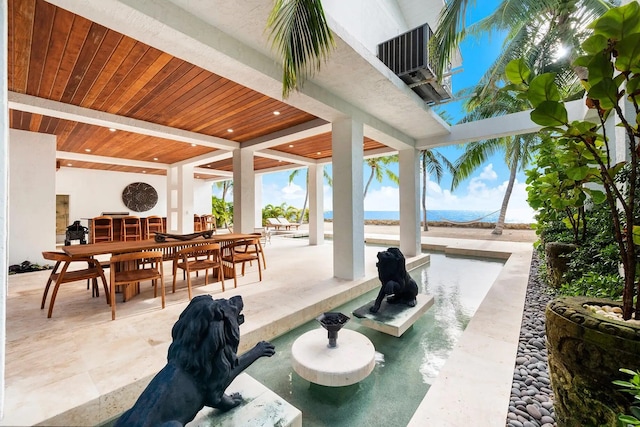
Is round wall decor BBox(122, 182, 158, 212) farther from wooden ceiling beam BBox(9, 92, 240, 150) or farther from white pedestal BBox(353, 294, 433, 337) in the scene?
white pedestal BBox(353, 294, 433, 337)

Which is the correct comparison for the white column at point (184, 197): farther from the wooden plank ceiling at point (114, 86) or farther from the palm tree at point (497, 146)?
the palm tree at point (497, 146)

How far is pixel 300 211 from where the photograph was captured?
17281 mm

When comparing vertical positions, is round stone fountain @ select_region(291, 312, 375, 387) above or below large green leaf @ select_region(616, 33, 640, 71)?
below

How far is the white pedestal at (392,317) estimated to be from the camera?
235 centimetres

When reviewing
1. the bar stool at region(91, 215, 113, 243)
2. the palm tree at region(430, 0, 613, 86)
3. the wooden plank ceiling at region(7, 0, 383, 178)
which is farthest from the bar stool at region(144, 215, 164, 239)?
the palm tree at region(430, 0, 613, 86)

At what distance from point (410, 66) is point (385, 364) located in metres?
3.90

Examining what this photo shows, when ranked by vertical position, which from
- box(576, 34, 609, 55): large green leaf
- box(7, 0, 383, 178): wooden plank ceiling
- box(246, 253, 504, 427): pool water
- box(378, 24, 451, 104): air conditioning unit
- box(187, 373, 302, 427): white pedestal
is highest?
box(378, 24, 451, 104): air conditioning unit

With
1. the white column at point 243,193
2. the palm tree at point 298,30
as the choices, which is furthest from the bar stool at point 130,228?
the palm tree at point 298,30

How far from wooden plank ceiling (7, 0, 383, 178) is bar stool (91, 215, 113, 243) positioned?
75.9 inches

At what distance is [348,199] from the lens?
3984mm

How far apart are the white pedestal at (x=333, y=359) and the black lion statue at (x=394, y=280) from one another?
65 cm

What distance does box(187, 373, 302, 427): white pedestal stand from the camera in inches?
47.3

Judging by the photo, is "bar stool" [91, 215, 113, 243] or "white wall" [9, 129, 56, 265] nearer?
"white wall" [9, 129, 56, 265]

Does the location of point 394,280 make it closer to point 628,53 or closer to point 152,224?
point 628,53
